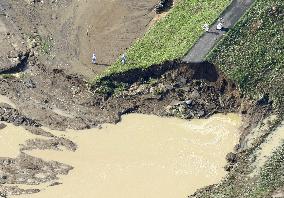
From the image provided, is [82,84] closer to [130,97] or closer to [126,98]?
[126,98]

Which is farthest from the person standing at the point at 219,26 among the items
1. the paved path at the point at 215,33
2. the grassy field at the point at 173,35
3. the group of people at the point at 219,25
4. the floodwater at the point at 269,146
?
the floodwater at the point at 269,146

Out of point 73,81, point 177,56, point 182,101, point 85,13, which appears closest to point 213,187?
point 182,101

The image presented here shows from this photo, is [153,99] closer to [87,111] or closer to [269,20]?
[87,111]

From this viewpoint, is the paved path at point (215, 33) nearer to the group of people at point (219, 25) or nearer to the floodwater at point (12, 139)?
the group of people at point (219, 25)

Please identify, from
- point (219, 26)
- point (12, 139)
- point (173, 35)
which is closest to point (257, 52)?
point (219, 26)

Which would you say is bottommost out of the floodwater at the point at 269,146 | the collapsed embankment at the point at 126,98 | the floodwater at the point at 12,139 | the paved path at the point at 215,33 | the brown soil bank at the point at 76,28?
the floodwater at the point at 269,146

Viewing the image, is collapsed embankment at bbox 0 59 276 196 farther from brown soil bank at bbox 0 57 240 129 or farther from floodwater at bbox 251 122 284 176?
floodwater at bbox 251 122 284 176
